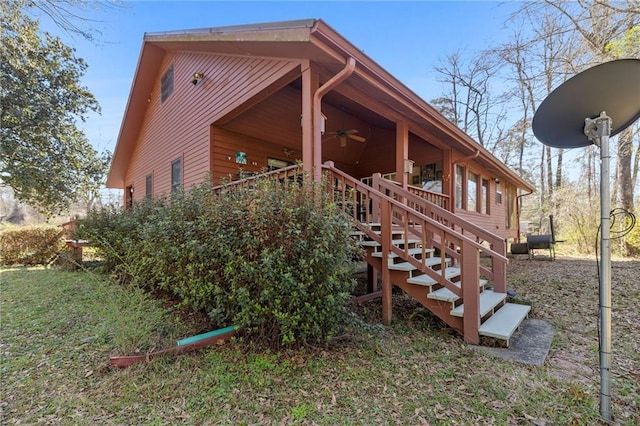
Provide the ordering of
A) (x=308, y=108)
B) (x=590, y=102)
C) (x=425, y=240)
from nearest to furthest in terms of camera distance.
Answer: (x=590, y=102) < (x=425, y=240) < (x=308, y=108)

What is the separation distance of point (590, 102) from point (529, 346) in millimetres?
2443

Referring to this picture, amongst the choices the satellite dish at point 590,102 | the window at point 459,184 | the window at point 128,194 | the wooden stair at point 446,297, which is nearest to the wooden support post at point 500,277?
the wooden stair at point 446,297

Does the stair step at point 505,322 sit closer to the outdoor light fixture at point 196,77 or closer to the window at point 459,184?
the window at point 459,184

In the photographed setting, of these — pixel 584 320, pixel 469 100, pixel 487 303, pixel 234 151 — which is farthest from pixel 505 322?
pixel 469 100

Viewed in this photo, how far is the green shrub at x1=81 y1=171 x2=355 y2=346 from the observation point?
2.80 metres

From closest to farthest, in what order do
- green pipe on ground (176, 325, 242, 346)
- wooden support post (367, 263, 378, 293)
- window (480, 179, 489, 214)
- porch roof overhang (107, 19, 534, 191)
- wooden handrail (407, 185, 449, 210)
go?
green pipe on ground (176, 325, 242, 346), porch roof overhang (107, 19, 534, 191), wooden support post (367, 263, 378, 293), wooden handrail (407, 185, 449, 210), window (480, 179, 489, 214)

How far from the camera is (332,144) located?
8.97 m

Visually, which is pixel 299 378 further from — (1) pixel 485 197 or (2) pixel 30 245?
(2) pixel 30 245

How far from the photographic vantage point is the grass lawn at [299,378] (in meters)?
2.13

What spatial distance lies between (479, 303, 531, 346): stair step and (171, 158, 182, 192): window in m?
7.30

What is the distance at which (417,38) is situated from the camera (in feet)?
35.8

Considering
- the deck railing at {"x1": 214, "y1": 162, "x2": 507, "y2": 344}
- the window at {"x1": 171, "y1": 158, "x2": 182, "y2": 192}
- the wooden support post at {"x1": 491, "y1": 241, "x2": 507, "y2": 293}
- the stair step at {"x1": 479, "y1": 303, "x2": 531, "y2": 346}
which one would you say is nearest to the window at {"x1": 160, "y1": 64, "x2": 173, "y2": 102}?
the window at {"x1": 171, "y1": 158, "x2": 182, "y2": 192}

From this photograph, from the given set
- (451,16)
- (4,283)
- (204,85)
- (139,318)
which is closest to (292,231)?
(139,318)

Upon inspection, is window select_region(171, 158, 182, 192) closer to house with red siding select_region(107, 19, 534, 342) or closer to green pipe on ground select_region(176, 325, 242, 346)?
house with red siding select_region(107, 19, 534, 342)
